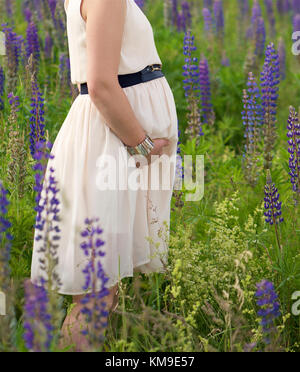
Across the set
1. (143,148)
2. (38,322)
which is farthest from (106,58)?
(38,322)

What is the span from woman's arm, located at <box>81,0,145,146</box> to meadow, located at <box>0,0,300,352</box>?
416 mm

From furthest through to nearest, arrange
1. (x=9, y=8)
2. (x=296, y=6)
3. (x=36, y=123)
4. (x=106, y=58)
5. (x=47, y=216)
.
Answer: (x=296, y=6) → (x=9, y=8) → (x=36, y=123) → (x=106, y=58) → (x=47, y=216)

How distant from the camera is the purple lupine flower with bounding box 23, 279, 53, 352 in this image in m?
1.89

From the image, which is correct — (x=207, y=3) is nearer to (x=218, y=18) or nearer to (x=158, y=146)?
(x=218, y=18)

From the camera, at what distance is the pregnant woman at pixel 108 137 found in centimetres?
246

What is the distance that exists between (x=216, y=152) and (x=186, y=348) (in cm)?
325

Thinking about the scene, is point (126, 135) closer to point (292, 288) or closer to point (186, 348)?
point (186, 348)

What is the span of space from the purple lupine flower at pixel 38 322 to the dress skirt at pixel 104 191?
57cm

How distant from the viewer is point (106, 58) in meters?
2.44

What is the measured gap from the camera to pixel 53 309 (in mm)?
2002

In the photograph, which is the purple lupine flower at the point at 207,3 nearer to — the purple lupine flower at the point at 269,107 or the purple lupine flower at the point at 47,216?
the purple lupine flower at the point at 269,107

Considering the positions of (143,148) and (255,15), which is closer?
(143,148)

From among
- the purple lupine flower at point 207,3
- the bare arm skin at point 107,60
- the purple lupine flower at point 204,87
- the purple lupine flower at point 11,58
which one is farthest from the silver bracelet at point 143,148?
the purple lupine flower at point 207,3

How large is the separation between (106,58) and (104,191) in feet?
1.87
